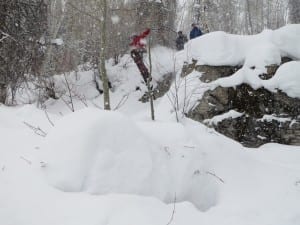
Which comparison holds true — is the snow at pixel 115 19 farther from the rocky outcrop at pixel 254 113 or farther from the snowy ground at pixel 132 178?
the snowy ground at pixel 132 178

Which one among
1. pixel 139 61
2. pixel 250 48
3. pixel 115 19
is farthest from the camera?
pixel 115 19

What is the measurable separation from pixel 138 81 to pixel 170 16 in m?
3.22

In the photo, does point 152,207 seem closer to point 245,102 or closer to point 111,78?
point 245,102

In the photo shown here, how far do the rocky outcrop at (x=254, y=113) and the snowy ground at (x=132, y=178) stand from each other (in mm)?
2941

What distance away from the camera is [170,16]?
15875mm

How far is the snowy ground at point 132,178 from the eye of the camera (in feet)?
11.8

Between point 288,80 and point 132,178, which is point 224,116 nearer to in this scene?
point 288,80

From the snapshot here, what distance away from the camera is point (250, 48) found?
9.71 metres

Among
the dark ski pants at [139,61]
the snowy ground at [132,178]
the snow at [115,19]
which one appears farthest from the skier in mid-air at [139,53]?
the snowy ground at [132,178]

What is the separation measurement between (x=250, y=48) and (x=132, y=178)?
265 inches

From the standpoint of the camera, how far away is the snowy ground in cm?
360

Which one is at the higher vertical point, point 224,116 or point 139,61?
point 139,61

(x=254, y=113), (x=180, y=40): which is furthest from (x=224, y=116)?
(x=180, y=40)

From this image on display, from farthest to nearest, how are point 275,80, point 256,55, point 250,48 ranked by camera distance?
point 250,48, point 256,55, point 275,80
